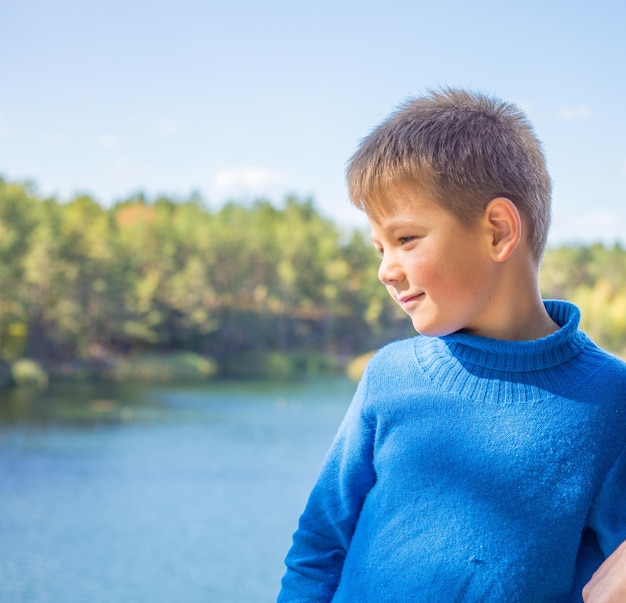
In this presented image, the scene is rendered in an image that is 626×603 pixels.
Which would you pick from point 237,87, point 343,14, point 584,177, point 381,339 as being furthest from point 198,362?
point 584,177

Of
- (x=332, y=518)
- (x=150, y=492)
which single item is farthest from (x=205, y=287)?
(x=332, y=518)

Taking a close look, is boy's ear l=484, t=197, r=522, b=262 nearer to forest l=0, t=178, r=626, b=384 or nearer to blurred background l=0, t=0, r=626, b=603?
blurred background l=0, t=0, r=626, b=603

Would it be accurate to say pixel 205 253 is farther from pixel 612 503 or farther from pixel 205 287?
pixel 612 503

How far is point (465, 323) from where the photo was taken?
57 centimetres

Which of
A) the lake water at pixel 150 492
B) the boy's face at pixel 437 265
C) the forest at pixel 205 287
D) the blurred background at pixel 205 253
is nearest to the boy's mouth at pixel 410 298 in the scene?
the boy's face at pixel 437 265

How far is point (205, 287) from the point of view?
61.7 ft

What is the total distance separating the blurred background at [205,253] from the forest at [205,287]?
64 mm

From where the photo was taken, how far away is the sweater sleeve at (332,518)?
599mm

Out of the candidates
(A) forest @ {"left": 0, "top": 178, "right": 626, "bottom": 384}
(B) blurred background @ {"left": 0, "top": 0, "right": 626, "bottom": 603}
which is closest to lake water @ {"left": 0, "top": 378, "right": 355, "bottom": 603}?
(B) blurred background @ {"left": 0, "top": 0, "right": 626, "bottom": 603}

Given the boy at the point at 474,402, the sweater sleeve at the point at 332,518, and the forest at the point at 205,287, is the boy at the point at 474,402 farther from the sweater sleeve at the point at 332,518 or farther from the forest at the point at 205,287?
the forest at the point at 205,287

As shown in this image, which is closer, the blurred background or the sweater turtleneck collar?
the sweater turtleneck collar

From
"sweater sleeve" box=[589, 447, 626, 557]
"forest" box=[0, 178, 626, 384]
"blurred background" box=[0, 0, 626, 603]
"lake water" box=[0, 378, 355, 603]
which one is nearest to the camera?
"sweater sleeve" box=[589, 447, 626, 557]

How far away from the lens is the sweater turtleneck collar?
0.55 meters

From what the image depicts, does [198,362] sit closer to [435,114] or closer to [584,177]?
[435,114]
